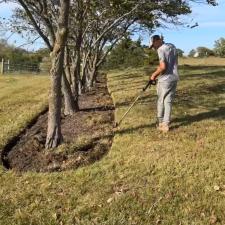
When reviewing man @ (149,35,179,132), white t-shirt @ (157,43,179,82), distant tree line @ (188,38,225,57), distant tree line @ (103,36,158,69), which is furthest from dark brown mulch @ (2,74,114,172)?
distant tree line @ (188,38,225,57)

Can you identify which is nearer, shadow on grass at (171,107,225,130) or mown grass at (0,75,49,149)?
shadow on grass at (171,107,225,130)

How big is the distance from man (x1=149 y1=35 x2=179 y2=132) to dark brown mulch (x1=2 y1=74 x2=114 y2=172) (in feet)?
3.79

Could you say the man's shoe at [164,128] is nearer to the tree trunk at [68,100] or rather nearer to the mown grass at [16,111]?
the mown grass at [16,111]

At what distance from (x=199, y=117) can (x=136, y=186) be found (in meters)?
4.50

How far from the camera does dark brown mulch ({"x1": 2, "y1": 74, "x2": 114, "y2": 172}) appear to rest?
8398 mm

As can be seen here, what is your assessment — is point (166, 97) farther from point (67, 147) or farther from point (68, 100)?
point (68, 100)

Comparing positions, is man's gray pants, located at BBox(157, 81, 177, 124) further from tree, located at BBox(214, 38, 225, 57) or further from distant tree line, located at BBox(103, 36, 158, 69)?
tree, located at BBox(214, 38, 225, 57)

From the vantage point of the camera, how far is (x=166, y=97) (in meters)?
9.96

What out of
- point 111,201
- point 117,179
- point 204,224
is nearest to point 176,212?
point 204,224

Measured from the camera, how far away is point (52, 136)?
905 centimetres

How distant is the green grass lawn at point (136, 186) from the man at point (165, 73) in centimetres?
40

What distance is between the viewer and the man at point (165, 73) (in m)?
9.71

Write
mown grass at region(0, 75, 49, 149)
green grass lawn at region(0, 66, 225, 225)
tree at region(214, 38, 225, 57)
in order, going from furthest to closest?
1. tree at region(214, 38, 225, 57)
2. mown grass at region(0, 75, 49, 149)
3. green grass lawn at region(0, 66, 225, 225)

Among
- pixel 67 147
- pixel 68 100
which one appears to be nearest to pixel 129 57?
pixel 68 100
